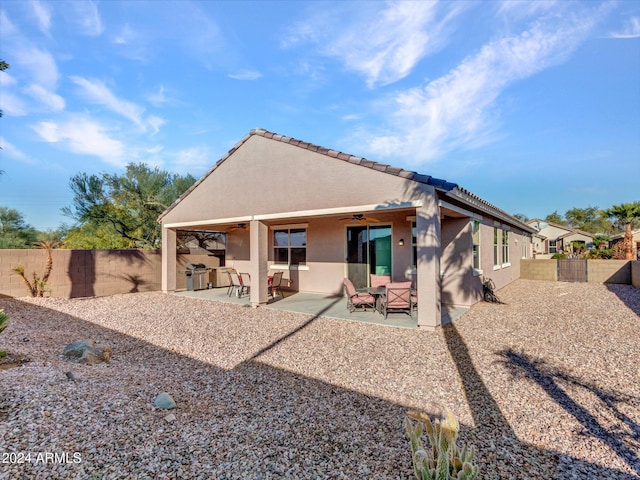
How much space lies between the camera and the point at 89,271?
40.0 feet

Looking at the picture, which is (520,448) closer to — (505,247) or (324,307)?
(324,307)

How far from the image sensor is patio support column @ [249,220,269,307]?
34.2ft

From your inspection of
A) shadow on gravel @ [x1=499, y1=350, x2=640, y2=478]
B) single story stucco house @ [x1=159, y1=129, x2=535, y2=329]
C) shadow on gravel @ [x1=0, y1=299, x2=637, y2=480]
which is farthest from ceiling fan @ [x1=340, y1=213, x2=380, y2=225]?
shadow on gravel @ [x1=0, y1=299, x2=637, y2=480]

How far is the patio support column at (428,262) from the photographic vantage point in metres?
7.29

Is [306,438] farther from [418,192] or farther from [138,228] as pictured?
[138,228]

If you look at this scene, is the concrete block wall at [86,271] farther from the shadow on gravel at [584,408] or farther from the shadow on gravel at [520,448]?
the shadow on gravel at [584,408]

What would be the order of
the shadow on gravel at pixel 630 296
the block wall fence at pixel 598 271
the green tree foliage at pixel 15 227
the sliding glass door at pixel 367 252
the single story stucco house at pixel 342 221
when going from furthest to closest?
the green tree foliage at pixel 15 227
the block wall fence at pixel 598 271
the sliding glass door at pixel 367 252
the shadow on gravel at pixel 630 296
the single story stucco house at pixel 342 221

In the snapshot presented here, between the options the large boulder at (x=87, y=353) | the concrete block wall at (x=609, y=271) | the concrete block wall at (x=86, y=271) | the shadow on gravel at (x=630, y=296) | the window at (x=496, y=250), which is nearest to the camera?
the large boulder at (x=87, y=353)

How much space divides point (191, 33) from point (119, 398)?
1205 centimetres

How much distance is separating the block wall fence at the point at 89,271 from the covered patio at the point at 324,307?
63.9 inches

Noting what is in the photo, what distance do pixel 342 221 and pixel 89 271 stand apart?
9.75 meters

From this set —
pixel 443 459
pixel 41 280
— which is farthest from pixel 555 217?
pixel 41 280

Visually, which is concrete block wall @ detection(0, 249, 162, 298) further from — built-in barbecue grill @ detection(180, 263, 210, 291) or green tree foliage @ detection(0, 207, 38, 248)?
green tree foliage @ detection(0, 207, 38, 248)

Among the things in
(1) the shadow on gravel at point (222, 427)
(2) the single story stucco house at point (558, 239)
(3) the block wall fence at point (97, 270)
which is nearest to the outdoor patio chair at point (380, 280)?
(1) the shadow on gravel at point (222, 427)
